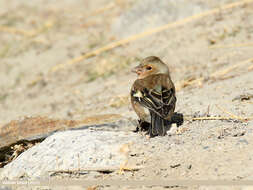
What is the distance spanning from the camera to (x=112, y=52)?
9.23 m

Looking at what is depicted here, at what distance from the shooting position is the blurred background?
7.22 m

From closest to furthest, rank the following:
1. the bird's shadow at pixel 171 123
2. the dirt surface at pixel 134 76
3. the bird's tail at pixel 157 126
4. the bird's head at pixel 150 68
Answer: the dirt surface at pixel 134 76
the bird's tail at pixel 157 126
the bird's shadow at pixel 171 123
the bird's head at pixel 150 68

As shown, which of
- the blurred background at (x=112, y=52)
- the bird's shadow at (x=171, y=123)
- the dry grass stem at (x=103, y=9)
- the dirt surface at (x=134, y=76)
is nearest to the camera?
the dirt surface at (x=134, y=76)

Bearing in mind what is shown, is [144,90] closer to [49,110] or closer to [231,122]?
[231,122]

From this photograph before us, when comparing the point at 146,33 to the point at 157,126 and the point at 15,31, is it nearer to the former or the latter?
the point at 15,31

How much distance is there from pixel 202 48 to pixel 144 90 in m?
3.41

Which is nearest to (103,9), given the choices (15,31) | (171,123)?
(15,31)

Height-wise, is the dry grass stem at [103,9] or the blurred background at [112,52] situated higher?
the dry grass stem at [103,9]

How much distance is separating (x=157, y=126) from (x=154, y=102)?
237 millimetres

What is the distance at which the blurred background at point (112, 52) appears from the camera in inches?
284

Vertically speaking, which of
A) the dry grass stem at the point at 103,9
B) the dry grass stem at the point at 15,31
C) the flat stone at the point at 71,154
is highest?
the dry grass stem at the point at 103,9

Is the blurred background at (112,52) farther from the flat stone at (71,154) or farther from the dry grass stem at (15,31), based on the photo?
the flat stone at (71,154)

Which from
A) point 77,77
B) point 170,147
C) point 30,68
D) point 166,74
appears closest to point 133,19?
point 77,77

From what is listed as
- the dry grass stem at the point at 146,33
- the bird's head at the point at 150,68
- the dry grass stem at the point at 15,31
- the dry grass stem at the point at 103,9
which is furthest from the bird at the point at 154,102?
the dry grass stem at the point at 15,31
